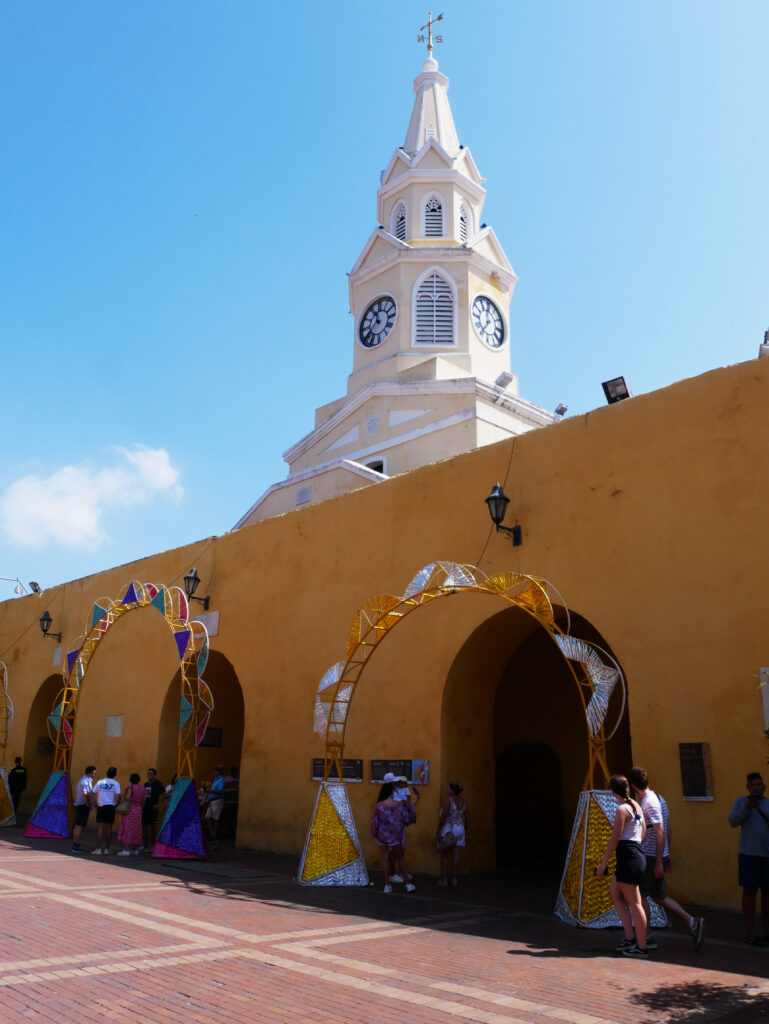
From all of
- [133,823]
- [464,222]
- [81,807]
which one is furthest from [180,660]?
[464,222]

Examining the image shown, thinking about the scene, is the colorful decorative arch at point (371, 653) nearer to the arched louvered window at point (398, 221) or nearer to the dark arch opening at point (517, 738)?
the dark arch opening at point (517, 738)

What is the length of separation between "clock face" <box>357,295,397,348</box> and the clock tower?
1.6 inches

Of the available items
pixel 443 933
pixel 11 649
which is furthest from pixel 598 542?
pixel 11 649

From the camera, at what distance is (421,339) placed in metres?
24.3

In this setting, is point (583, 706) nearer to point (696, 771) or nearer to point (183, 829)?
point (696, 771)

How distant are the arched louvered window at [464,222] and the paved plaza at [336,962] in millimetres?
21231

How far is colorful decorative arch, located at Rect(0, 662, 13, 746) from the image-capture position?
22.3 metres

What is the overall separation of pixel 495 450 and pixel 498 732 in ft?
16.8

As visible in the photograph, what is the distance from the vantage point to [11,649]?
23.6 meters

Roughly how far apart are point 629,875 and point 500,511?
5.18 meters

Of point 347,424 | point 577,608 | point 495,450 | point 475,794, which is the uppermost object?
point 347,424

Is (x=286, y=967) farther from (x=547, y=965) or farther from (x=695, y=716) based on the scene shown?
(x=695, y=716)

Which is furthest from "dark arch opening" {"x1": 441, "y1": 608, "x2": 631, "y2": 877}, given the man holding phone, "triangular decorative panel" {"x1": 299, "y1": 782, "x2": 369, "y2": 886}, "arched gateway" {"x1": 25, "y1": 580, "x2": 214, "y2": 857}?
"arched gateway" {"x1": 25, "y1": 580, "x2": 214, "y2": 857}

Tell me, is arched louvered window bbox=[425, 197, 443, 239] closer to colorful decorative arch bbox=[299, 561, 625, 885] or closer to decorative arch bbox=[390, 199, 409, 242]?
decorative arch bbox=[390, 199, 409, 242]
